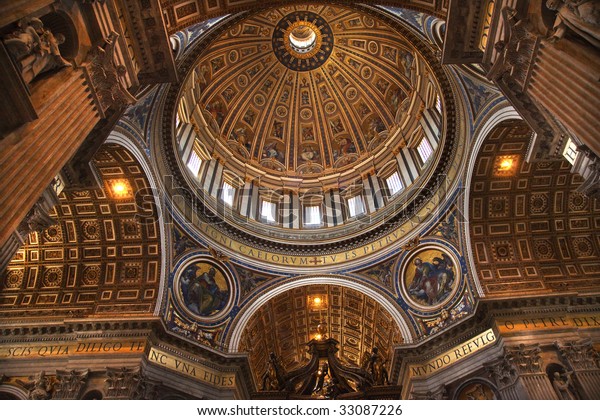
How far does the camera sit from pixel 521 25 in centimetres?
827

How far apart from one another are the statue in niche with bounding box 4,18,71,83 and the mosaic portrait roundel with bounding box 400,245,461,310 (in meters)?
15.7

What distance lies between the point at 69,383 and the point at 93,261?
5268 mm

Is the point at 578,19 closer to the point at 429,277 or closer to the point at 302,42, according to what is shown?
the point at 429,277

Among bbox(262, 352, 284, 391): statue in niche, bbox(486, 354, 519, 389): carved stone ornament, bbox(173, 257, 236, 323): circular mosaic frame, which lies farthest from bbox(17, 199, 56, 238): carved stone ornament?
bbox(486, 354, 519, 389): carved stone ornament

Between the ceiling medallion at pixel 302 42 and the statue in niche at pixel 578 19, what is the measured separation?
20763 mm

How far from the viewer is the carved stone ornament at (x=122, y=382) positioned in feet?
44.1

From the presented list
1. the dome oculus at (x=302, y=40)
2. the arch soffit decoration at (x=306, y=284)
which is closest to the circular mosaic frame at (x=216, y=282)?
the arch soffit decoration at (x=306, y=284)

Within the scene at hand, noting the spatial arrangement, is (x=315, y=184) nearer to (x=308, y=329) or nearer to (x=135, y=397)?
(x=308, y=329)

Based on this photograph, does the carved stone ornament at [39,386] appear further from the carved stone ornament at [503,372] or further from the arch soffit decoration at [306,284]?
the carved stone ornament at [503,372]

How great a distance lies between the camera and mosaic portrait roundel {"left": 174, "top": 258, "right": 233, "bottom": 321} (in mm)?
18016

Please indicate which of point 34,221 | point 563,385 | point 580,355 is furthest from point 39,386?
point 580,355

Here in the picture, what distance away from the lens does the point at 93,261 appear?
17.5 m

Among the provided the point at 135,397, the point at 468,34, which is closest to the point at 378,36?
the point at 468,34

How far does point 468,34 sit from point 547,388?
1072 centimetres
